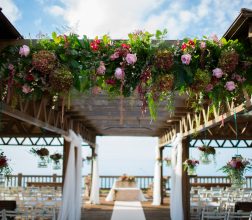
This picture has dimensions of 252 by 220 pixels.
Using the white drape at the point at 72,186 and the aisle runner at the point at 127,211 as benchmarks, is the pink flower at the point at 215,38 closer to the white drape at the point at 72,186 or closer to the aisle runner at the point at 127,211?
the white drape at the point at 72,186

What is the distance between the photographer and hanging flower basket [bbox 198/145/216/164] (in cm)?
1057

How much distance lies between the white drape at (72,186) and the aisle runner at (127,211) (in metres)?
2.24

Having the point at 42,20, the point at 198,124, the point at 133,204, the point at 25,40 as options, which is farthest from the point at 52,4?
the point at 133,204

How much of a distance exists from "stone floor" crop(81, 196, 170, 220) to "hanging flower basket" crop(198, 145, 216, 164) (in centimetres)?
302

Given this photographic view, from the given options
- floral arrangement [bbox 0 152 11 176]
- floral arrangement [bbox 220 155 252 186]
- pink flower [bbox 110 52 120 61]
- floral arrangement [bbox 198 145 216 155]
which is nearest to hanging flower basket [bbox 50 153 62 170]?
floral arrangement [bbox 198 145 216 155]

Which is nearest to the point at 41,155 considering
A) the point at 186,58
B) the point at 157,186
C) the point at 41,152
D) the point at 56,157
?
the point at 41,152

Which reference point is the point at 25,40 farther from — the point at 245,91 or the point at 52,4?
the point at 245,91

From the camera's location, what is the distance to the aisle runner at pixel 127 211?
43.0ft

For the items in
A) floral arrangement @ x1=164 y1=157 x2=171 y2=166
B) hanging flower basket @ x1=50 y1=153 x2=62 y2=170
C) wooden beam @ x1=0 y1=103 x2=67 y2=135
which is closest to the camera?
wooden beam @ x1=0 y1=103 x2=67 y2=135

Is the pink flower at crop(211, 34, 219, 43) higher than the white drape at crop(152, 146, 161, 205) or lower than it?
higher

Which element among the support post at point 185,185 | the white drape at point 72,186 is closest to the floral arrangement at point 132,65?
the white drape at point 72,186

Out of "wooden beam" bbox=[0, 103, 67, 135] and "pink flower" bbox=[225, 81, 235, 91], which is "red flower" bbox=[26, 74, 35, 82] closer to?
"wooden beam" bbox=[0, 103, 67, 135]

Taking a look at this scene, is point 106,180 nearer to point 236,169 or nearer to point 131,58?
point 236,169

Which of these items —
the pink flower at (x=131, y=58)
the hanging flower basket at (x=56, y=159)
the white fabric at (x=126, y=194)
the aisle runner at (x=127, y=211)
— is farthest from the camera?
the white fabric at (x=126, y=194)
